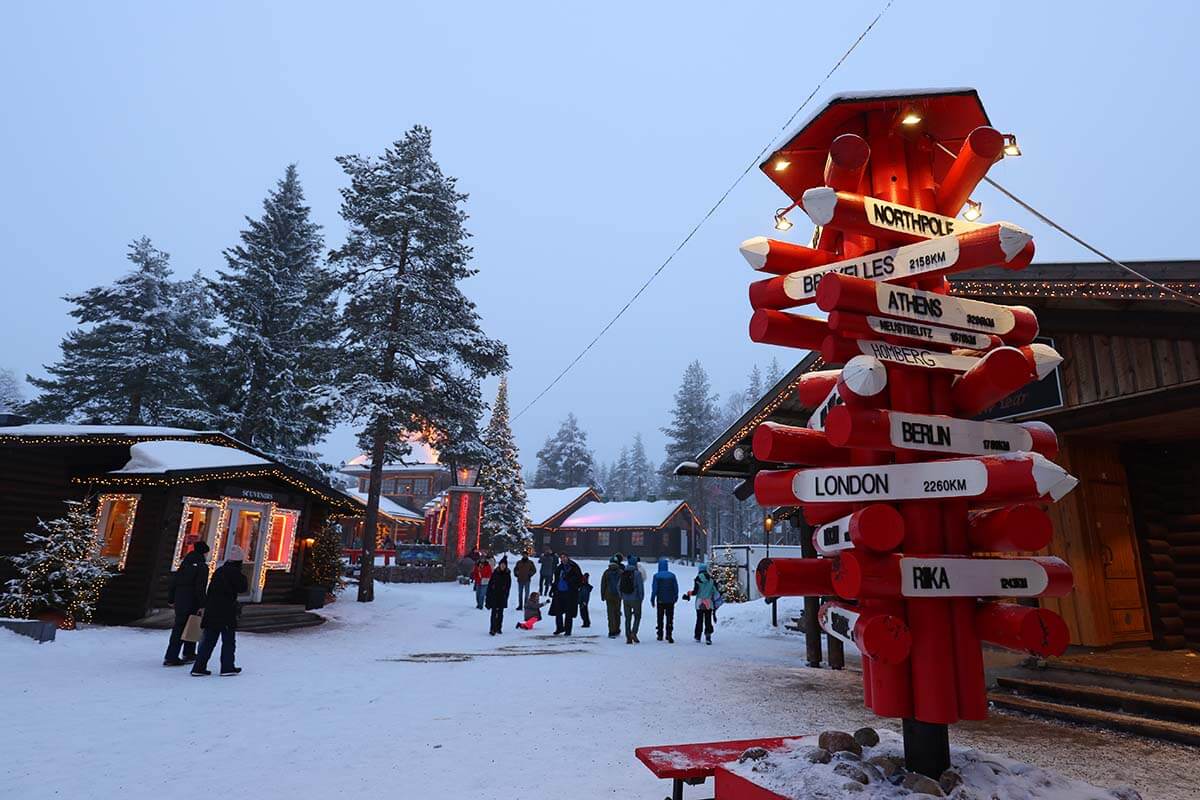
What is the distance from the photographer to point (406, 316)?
23.6 meters

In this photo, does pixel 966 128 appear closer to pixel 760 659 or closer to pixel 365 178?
pixel 760 659

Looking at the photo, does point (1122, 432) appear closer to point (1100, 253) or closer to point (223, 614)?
point (1100, 253)

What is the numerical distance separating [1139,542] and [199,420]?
94.6 feet

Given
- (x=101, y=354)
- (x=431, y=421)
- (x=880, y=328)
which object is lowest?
(x=880, y=328)

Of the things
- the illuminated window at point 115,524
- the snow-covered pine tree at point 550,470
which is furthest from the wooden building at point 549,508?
the illuminated window at point 115,524

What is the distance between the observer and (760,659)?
12609mm

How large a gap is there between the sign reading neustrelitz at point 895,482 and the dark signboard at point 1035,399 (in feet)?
24.5

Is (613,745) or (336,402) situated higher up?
(336,402)

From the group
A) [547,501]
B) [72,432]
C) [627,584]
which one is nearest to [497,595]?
[627,584]

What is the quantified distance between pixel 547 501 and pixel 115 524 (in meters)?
38.3

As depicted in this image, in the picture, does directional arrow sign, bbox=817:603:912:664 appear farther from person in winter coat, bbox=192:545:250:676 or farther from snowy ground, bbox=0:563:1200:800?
person in winter coat, bbox=192:545:250:676

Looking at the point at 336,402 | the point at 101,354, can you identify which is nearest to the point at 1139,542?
the point at 336,402

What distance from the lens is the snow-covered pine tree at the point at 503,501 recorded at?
129 feet

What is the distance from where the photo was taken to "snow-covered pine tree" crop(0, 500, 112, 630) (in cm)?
1177
